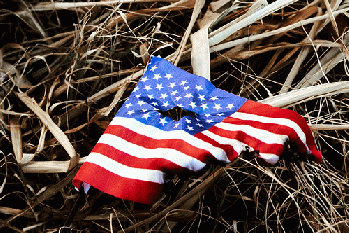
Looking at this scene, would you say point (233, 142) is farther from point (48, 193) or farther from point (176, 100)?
point (48, 193)

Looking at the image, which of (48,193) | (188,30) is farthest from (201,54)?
(48,193)

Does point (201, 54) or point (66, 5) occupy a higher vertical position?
point (66, 5)

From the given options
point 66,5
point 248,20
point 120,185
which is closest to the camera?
point 120,185

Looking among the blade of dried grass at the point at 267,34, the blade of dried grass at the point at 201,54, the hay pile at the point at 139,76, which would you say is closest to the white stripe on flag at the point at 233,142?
the hay pile at the point at 139,76

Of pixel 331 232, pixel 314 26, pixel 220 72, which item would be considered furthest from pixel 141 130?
pixel 314 26

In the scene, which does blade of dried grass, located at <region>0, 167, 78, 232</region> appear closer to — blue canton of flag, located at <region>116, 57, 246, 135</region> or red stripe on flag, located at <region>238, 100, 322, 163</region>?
blue canton of flag, located at <region>116, 57, 246, 135</region>

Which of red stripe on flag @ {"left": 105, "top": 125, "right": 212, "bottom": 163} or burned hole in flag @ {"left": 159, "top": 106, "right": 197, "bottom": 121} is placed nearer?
red stripe on flag @ {"left": 105, "top": 125, "right": 212, "bottom": 163}

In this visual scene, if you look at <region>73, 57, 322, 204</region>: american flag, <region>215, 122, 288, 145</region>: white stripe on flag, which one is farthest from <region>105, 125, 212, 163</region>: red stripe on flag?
<region>215, 122, 288, 145</region>: white stripe on flag
